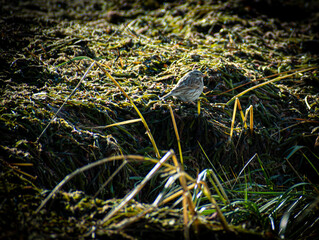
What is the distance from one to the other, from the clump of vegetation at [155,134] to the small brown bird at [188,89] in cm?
12

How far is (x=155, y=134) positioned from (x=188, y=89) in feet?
2.06

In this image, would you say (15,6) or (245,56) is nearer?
(245,56)

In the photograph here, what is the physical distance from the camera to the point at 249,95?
3664mm

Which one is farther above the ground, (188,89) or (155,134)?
(188,89)

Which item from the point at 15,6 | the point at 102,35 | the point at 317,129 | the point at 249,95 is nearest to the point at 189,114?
the point at 249,95

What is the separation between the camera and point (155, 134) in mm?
3012

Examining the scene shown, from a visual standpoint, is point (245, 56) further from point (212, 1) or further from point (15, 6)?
point (15, 6)

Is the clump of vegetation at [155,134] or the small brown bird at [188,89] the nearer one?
the clump of vegetation at [155,134]

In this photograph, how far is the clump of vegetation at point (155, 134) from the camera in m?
1.77

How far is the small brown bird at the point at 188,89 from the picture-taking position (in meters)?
3.02

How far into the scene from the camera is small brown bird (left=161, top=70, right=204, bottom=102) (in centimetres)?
302

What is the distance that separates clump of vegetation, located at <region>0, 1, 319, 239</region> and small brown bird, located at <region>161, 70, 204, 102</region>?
0.38ft

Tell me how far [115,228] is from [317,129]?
2.80 m

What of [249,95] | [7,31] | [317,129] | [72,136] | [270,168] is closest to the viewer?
[72,136]
